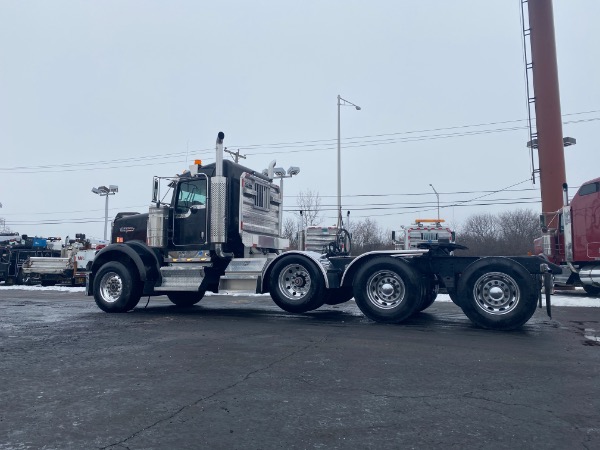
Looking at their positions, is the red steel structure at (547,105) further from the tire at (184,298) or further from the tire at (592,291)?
the tire at (184,298)

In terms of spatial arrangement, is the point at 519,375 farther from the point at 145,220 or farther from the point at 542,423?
the point at 145,220

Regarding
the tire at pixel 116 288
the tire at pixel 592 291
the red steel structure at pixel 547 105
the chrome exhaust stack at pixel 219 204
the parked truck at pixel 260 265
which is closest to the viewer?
the parked truck at pixel 260 265

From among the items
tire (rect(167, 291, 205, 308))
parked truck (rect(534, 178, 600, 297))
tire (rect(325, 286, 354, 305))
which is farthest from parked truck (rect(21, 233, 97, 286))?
parked truck (rect(534, 178, 600, 297))

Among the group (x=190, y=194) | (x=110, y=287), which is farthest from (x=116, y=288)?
(x=190, y=194)

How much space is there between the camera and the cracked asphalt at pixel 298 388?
377 cm

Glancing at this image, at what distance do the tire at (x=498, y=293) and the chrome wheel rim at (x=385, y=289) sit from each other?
→ 1.08m

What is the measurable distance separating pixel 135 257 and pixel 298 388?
766 centimetres

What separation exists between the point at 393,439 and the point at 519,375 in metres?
2.50

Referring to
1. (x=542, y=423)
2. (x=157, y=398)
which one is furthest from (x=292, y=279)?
(x=542, y=423)

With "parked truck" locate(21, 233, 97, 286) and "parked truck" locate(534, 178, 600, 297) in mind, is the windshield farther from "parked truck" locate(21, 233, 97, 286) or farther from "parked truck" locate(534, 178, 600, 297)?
"parked truck" locate(21, 233, 97, 286)

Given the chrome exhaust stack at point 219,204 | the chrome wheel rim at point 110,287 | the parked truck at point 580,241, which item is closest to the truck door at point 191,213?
the chrome exhaust stack at point 219,204

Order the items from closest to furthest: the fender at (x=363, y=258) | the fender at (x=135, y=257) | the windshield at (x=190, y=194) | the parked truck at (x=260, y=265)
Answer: the parked truck at (x=260, y=265) → the fender at (x=363, y=258) → the fender at (x=135, y=257) → the windshield at (x=190, y=194)

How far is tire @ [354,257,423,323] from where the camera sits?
9453 mm

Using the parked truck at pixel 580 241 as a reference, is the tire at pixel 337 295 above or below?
below
